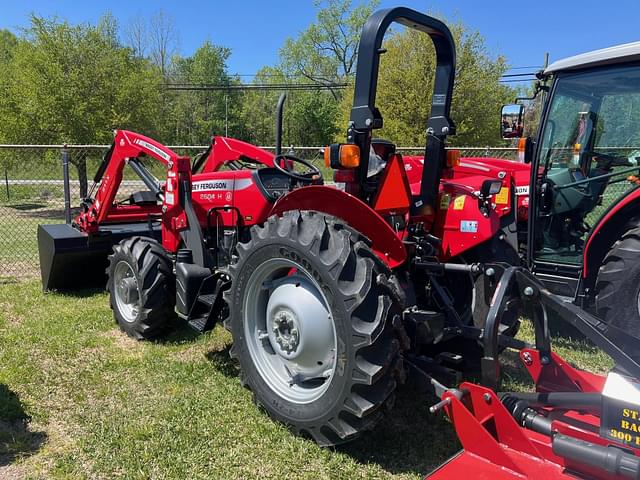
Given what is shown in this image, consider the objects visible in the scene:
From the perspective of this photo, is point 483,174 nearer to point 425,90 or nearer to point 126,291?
point 126,291

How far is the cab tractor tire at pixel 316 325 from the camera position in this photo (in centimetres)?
266

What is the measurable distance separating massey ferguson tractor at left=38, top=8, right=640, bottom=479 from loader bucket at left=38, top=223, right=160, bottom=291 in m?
1.24

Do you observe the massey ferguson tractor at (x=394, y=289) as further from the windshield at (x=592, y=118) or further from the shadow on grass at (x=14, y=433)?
→ the shadow on grass at (x=14, y=433)

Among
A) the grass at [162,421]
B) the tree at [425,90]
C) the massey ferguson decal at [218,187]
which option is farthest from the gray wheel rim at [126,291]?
the tree at [425,90]

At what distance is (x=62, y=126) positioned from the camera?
14.1m

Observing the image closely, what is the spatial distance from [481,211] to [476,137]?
17012mm

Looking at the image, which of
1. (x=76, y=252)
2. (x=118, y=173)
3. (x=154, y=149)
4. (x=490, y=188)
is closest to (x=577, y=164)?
(x=490, y=188)

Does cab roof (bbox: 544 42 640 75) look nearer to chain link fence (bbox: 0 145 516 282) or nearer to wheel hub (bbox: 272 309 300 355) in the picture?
wheel hub (bbox: 272 309 300 355)

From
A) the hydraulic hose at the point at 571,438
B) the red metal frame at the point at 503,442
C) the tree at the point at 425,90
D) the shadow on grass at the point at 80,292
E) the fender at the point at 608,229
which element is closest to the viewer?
the hydraulic hose at the point at 571,438

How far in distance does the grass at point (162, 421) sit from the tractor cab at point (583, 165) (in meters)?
0.90

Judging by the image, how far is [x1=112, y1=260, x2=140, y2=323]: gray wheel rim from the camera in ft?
15.8

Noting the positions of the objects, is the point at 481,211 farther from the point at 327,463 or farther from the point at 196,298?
the point at 196,298

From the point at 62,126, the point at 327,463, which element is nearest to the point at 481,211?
the point at 327,463

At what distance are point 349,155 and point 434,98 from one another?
91cm
